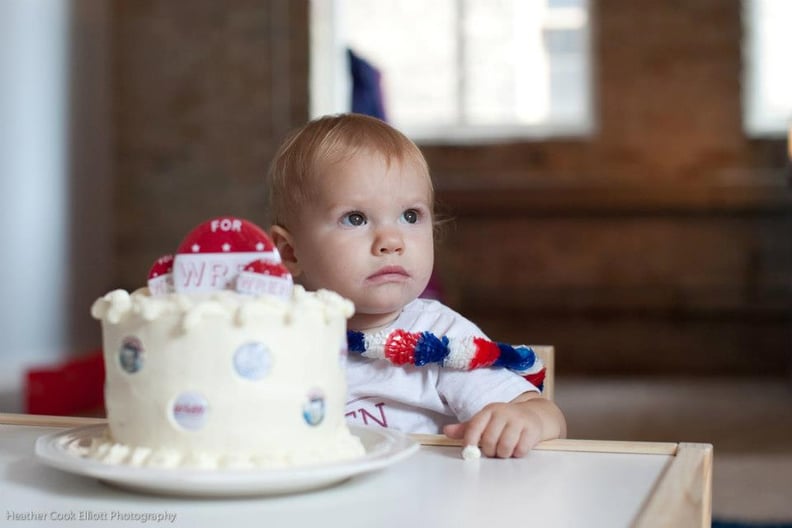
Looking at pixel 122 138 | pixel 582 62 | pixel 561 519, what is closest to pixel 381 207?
pixel 561 519

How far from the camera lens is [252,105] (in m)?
5.55

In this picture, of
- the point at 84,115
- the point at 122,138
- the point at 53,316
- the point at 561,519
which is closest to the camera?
the point at 561,519

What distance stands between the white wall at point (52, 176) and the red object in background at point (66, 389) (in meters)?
0.49

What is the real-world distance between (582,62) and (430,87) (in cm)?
77

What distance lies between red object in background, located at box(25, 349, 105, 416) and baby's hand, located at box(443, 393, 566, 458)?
2.93 meters

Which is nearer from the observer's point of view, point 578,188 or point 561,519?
point 561,519

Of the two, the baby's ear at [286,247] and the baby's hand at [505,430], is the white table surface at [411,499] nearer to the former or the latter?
the baby's hand at [505,430]

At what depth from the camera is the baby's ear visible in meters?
1.20

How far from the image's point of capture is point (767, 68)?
205 inches

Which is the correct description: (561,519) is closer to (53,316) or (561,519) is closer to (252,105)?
(53,316)

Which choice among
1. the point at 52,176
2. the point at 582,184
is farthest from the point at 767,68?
the point at 52,176

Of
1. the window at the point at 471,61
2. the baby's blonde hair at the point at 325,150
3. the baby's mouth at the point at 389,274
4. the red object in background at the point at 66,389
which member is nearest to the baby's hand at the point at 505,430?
the baby's mouth at the point at 389,274

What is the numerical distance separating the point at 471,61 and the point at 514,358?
14.7ft

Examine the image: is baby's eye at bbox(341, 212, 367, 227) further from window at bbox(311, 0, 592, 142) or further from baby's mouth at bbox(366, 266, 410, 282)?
window at bbox(311, 0, 592, 142)
